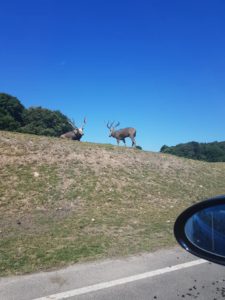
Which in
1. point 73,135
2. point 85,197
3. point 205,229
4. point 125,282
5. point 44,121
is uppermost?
point 44,121

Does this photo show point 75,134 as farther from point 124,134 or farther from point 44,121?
point 44,121

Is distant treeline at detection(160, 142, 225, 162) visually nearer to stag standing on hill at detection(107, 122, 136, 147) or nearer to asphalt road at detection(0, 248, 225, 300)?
stag standing on hill at detection(107, 122, 136, 147)

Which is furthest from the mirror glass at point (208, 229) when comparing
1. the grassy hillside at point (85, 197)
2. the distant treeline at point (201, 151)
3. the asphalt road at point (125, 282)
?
the distant treeline at point (201, 151)

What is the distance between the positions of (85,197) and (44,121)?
147 ft

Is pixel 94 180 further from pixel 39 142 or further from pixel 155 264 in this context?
pixel 155 264

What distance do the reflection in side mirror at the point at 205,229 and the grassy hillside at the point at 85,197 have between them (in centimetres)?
364

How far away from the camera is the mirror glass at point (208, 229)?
2.43 m

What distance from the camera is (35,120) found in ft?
178

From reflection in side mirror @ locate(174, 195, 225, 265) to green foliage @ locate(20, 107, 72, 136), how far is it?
163 feet

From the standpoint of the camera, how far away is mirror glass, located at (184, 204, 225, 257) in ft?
7.97

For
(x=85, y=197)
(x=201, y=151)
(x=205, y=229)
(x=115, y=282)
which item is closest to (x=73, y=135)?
(x=85, y=197)

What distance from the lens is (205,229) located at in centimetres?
263

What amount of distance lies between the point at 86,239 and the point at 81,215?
2.31 m

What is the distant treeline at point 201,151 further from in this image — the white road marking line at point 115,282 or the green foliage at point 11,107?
the white road marking line at point 115,282
